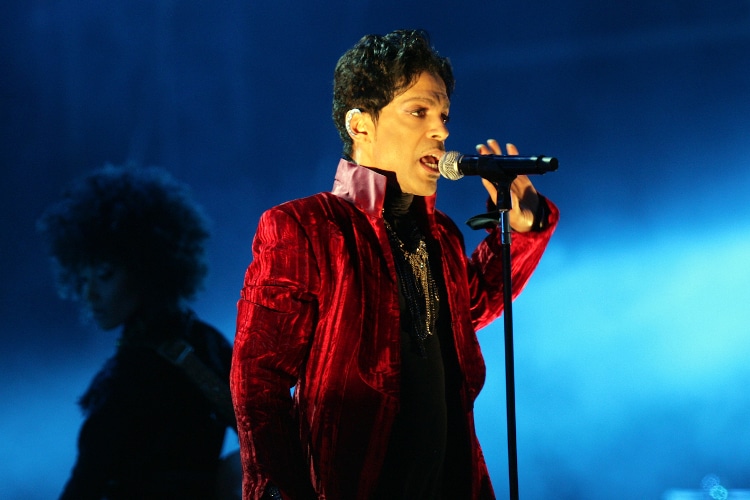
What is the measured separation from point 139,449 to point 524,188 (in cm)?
135

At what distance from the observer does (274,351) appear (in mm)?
1283

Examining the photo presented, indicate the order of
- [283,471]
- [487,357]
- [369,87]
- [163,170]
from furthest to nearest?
[487,357] → [163,170] → [369,87] → [283,471]

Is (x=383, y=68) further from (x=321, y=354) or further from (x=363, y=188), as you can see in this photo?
(x=321, y=354)

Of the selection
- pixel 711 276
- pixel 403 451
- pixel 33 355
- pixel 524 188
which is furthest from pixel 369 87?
pixel 711 276

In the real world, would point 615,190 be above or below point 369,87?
above

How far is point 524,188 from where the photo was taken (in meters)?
1.57

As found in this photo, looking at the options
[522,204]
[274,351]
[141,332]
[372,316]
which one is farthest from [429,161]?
[141,332]

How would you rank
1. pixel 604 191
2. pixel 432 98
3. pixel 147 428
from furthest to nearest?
pixel 604 191 < pixel 147 428 < pixel 432 98

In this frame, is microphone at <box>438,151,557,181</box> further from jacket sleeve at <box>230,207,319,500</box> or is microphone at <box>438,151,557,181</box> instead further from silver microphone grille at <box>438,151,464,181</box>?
jacket sleeve at <box>230,207,319,500</box>

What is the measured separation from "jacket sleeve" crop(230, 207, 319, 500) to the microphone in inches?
11.1

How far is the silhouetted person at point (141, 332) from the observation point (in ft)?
7.52

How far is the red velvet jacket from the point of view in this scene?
4.13 feet

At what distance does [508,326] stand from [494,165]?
26cm

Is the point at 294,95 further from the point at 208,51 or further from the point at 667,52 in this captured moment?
the point at 667,52
